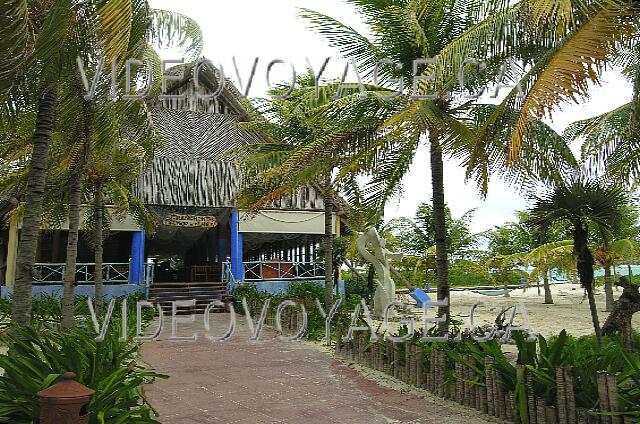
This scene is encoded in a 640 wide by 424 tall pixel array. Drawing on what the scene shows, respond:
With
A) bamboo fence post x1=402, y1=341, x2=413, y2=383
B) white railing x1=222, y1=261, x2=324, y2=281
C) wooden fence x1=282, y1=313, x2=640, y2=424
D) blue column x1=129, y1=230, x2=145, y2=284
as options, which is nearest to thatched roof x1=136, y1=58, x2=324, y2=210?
blue column x1=129, y1=230, x2=145, y2=284

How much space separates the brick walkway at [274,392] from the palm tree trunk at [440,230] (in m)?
1.44

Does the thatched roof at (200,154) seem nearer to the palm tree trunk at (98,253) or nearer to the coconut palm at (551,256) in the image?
the palm tree trunk at (98,253)

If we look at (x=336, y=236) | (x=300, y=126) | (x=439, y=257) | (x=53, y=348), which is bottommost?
(x=53, y=348)

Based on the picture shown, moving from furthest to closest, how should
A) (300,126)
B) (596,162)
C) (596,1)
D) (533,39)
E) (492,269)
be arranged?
(492,269), (300,126), (596,162), (533,39), (596,1)

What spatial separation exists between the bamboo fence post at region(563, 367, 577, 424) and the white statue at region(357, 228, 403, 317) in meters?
10.6

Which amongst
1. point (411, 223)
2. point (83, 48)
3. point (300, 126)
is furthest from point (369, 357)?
point (411, 223)

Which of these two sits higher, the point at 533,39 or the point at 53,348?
the point at 533,39

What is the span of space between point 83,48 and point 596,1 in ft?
17.2

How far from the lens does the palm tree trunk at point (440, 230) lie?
7.26 metres

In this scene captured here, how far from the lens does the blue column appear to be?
58.5ft

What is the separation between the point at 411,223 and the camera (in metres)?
29.2

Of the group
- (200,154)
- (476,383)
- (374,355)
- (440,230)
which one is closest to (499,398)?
(476,383)

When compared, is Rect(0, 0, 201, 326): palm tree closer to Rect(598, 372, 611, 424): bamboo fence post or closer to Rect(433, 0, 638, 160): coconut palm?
Rect(433, 0, 638, 160): coconut palm

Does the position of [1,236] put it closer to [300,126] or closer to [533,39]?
[300,126]
